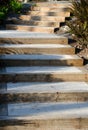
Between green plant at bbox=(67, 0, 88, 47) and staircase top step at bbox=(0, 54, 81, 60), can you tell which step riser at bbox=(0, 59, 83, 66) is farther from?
green plant at bbox=(67, 0, 88, 47)

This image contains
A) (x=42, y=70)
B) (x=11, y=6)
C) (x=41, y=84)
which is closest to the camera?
(x=41, y=84)

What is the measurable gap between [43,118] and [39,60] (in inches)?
78.6

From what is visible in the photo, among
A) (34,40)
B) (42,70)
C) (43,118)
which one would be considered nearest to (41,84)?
(42,70)

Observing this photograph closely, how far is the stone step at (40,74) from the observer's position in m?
5.80

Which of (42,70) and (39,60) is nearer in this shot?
(42,70)

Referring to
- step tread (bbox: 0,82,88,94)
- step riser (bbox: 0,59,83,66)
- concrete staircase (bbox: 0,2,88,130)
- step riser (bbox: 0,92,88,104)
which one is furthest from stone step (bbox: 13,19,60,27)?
step riser (bbox: 0,92,88,104)

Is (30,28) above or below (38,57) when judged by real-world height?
above

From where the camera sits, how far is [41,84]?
572 centimetres

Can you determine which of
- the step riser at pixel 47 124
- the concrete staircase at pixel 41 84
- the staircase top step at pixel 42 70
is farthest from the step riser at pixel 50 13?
the step riser at pixel 47 124

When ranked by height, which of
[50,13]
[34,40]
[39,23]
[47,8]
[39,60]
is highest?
[47,8]

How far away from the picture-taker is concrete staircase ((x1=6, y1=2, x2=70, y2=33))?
28.8 feet

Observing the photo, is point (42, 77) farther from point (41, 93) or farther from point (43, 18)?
point (43, 18)

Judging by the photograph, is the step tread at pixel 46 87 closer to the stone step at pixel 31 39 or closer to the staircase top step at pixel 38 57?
the staircase top step at pixel 38 57

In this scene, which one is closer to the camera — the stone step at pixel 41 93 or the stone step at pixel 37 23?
the stone step at pixel 41 93
